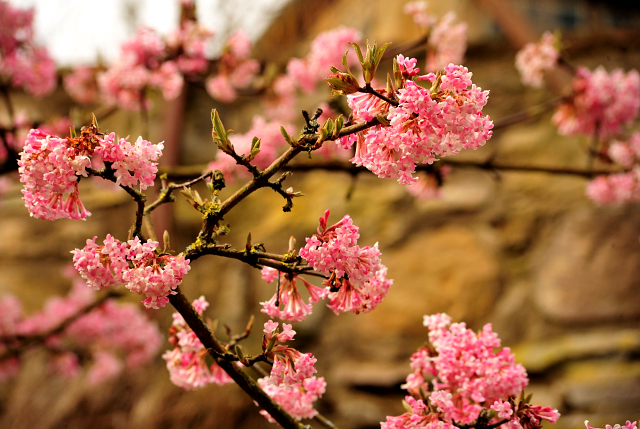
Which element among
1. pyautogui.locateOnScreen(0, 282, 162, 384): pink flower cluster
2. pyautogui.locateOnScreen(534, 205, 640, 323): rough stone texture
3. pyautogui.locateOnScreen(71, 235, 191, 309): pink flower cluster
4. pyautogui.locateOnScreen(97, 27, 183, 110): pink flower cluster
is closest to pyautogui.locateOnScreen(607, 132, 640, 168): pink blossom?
pyautogui.locateOnScreen(534, 205, 640, 323): rough stone texture

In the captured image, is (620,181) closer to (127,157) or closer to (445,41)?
(445,41)

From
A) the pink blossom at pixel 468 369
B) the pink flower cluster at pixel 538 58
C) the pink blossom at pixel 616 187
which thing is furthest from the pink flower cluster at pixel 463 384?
the pink flower cluster at pixel 538 58

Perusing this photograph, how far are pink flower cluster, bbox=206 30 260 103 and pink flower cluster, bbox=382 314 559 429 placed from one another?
4.27 feet

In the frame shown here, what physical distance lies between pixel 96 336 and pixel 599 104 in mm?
1932

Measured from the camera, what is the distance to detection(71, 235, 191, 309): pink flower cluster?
0.53 meters

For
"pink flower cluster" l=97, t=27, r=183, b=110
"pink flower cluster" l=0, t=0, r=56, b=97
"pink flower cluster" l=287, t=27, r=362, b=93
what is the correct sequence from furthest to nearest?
1. "pink flower cluster" l=287, t=27, r=362, b=93
2. "pink flower cluster" l=97, t=27, r=183, b=110
3. "pink flower cluster" l=0, t=0, r=56, b=97

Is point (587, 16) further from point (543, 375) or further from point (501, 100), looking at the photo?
point (543, 375)

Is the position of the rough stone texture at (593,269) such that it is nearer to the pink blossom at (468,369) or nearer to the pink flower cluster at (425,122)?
the pink blossom at (468,369)

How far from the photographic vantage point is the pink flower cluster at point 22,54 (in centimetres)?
147

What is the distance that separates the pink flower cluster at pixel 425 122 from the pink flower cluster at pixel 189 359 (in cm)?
33

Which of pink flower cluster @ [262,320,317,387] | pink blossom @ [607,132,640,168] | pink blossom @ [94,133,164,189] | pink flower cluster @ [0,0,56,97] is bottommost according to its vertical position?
pink flower cluster @ [262,320,317,387]

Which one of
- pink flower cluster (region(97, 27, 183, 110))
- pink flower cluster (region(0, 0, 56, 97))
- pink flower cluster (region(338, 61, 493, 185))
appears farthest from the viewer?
pink flower cluster (region(97, 27, 183, 110))

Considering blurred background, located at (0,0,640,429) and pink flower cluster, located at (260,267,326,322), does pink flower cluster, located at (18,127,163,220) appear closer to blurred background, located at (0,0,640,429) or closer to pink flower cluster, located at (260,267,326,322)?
pink flower cluster, located at (260,267,326,322)

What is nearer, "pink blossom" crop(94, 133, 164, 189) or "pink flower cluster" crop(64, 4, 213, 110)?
"pink blossom" crop(94, 133, 164, 189)
